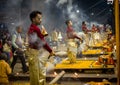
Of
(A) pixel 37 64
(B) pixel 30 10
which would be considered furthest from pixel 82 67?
(B) pixel 30 10

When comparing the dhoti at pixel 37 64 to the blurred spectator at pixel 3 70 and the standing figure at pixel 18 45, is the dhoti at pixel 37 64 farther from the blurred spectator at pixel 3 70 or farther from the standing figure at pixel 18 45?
the standing figure at pixel 18 45

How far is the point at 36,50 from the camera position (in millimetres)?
8867

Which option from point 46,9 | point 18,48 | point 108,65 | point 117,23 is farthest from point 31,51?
point 46,9

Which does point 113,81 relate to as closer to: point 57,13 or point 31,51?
point 31,51

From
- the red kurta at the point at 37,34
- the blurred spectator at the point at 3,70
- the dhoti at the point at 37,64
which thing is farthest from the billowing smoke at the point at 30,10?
the red kurta at the point at 37,34

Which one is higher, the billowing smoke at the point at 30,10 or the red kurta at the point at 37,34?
the billowing smoke at the point at 30,10

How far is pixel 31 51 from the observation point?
884 cm

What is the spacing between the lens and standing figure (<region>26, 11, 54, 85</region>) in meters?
8.77

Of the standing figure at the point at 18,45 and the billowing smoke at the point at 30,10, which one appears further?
the billowing smoke at the point at 30,10

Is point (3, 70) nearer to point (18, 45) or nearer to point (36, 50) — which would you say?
point (18, 45)

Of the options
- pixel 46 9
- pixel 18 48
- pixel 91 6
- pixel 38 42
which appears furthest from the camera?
pixel 91 6

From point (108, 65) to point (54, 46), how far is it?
34.0 ft

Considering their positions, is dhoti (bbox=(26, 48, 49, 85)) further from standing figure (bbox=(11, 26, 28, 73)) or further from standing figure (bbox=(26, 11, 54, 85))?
standing figure (bbox=(11, 26, 28, 73))

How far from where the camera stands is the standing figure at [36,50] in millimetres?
8766
